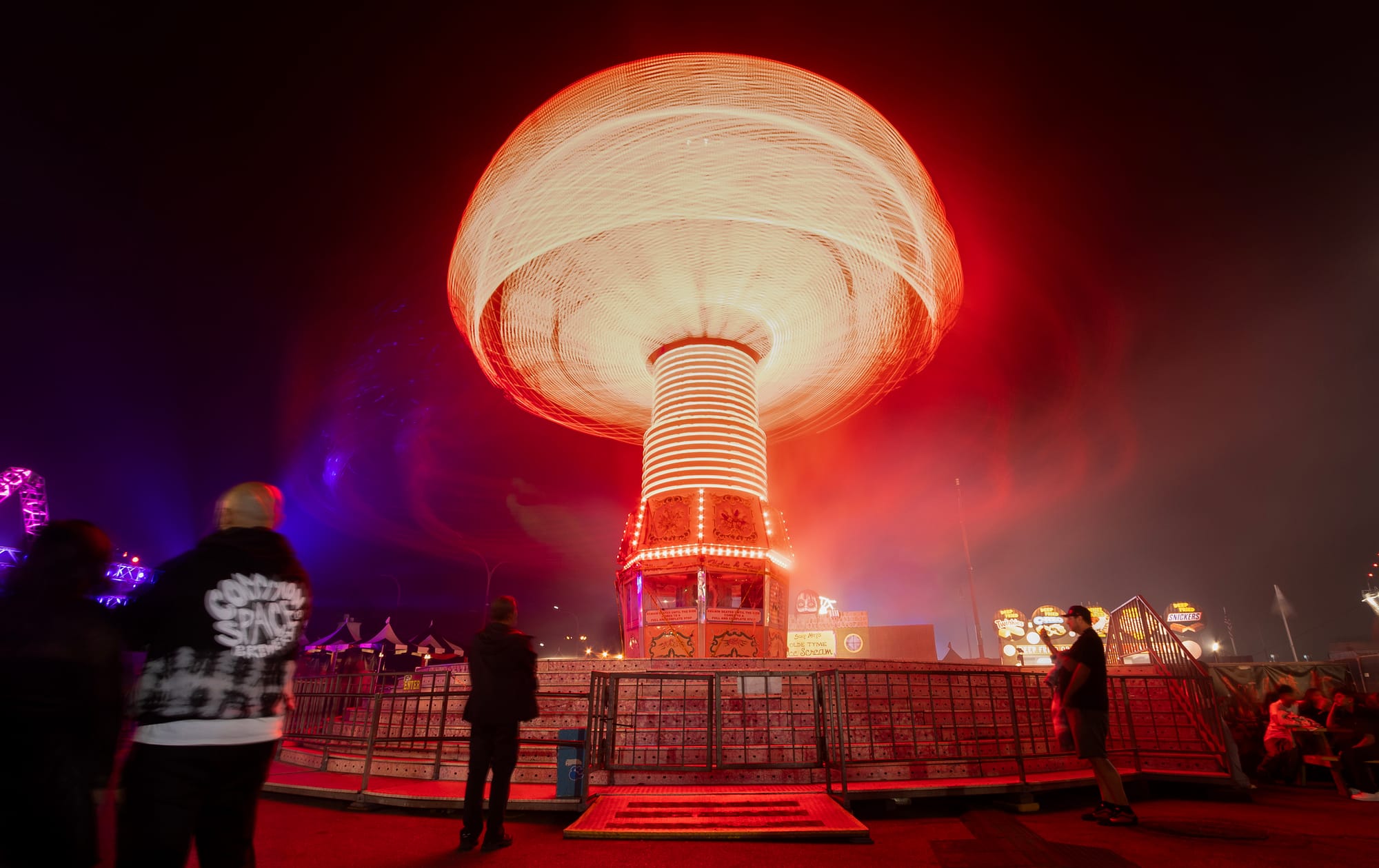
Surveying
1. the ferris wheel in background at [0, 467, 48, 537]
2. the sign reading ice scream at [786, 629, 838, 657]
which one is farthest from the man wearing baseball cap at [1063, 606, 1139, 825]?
the ferris wheel in background at [0, 467, 48, 537]

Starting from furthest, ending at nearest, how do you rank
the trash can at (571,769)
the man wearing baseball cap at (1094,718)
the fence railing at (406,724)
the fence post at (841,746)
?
the fence railing at (406,724)
the trash can at (571,769)
the fence post at (841,746)
the man wearing baseball cap at (1094,718)

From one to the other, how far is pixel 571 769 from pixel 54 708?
5769 millimetres

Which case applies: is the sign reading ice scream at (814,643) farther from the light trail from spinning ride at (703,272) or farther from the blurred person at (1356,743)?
the blurred person at (1356,743)

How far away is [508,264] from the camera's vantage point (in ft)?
58.0

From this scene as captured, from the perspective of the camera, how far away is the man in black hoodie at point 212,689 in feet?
9.76

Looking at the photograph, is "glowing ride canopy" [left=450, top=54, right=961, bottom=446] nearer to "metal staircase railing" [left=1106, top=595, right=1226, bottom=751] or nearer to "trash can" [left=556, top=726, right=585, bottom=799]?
"metal staircase railing" [left=1106, top=595, right=1226, bottom=751]

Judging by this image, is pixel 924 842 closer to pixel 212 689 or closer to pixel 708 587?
pixel 212 689

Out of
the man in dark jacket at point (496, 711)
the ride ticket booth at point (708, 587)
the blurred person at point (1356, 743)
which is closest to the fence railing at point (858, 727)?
the man in dark jacket at point (496, 711)

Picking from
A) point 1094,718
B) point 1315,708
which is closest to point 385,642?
point 1094,718

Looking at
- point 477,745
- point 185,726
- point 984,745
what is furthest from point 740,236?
point 185,726

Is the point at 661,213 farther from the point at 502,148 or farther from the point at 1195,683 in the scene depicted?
the point at 1195,683

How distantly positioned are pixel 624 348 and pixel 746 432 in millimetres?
5349

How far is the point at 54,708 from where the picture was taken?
9.83 ft

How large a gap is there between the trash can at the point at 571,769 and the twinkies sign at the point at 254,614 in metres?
4.77
